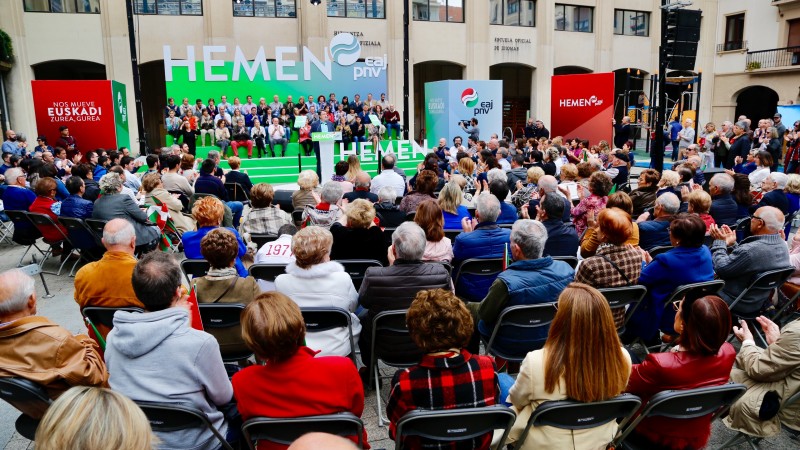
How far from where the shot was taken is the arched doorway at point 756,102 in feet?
89.9

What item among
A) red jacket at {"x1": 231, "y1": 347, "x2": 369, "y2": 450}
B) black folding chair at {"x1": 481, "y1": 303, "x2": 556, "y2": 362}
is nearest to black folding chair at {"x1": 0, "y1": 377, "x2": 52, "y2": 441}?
red jacket at {"x1": 231, "y1": 347, "x2": 369, "y2": 450}

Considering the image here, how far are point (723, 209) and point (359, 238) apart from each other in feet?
12.7

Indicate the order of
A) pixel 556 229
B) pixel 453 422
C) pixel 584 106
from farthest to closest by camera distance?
pixel 584 106, pixel 556 229, pixel 453 422

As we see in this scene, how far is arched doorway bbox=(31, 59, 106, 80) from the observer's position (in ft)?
75.2

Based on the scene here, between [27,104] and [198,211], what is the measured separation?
20.6 metres

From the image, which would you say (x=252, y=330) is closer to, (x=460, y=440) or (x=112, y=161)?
(x=460, y=440)

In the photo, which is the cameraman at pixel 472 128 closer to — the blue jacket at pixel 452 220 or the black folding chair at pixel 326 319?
the blue jacket at pixel 452 220

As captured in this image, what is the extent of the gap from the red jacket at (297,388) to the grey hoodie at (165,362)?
0.20 meters

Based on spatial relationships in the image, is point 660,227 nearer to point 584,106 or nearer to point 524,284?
point 524,284

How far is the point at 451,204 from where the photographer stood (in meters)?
5.36

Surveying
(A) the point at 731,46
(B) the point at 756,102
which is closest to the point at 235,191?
(A) the point at 731,46

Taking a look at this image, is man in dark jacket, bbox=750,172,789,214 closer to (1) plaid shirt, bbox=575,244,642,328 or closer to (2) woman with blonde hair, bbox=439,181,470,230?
(1) plaid shirt, bbox=575,244,642,328

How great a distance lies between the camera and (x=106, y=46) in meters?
21.2

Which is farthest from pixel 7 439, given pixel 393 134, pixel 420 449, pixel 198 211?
pixel 393 134
